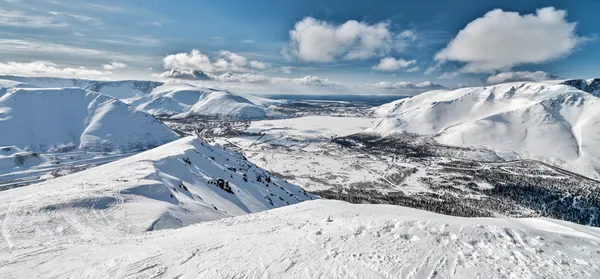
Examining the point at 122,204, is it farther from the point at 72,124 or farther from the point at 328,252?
the point at 72,124

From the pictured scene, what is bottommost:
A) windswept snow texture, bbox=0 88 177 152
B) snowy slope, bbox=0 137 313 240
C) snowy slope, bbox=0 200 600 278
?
windswept snow texture, bbox=0 88 177 152

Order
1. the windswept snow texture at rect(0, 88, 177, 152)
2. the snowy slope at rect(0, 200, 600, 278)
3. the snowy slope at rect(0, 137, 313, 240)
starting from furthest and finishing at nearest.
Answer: the windswept snow texture at rect(0, 88, 177, 152) → the snowy slope at rect(0, 137, 313, 240) → the snowy slope at rect(0, 200, 600, 278)

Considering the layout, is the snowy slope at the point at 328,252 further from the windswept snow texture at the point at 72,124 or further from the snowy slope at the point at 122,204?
the windswept snow texture at the point at 72,124

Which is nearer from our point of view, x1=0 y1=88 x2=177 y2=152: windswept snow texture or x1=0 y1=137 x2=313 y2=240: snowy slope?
x1=0 y1=137 x2=313 y2=240: snowy slope

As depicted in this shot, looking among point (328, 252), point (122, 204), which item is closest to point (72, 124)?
point (122, 204)

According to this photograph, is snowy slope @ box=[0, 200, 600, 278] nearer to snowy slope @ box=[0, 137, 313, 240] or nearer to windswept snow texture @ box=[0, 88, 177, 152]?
snowy slope @ box=[0, 137, 313, 240]

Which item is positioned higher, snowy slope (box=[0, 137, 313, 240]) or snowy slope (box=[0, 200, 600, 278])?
snowy slope (box=[0, 200, 600, 278])

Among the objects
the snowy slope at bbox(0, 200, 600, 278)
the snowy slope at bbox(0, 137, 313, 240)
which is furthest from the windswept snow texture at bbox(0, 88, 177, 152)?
the snowy slope at bbox(0, 200, 600, 278)

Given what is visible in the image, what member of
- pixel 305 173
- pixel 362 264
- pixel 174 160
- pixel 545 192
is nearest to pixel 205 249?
pixel 362 264
